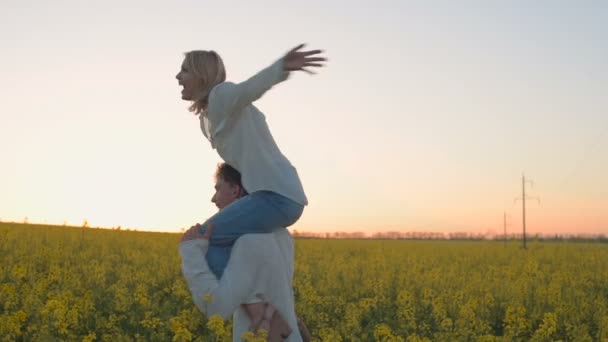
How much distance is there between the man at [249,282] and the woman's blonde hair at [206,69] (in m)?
0.69

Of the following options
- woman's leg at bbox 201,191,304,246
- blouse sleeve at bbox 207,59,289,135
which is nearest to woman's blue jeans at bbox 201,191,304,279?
woman's leg at bbox 201,191,304,246

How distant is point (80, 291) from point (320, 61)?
7417 millimetres

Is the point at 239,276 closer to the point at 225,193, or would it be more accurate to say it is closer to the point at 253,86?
the point at 225,193

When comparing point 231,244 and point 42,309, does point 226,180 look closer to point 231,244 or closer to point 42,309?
point 231,244

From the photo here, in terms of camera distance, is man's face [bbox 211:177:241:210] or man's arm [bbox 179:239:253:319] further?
man's face [bbox 211:177:241:210]

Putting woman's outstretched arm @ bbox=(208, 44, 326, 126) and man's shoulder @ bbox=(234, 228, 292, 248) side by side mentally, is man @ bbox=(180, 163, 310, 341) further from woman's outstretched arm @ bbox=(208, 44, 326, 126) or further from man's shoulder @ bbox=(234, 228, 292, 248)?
woman's outstretched arm @ bbox=(208, 44, 326, 126)

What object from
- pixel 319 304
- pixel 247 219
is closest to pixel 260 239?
pixel 247 219

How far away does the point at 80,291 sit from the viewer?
10078 millimetres

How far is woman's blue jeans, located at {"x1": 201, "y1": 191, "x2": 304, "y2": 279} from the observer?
3727 mm

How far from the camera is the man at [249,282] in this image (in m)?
3.80

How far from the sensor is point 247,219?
3738mm

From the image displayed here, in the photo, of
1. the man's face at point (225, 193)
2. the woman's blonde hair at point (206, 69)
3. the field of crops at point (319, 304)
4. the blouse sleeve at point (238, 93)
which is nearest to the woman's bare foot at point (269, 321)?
the field of crops at point (319, 304)

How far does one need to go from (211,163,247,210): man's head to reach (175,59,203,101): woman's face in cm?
40

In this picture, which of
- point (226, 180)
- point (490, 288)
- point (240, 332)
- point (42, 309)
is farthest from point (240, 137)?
point (490, 288)
